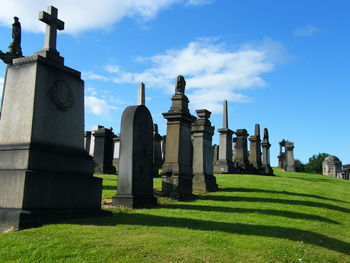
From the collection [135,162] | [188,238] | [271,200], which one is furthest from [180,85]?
[188,238]

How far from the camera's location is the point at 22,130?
25.5 ft

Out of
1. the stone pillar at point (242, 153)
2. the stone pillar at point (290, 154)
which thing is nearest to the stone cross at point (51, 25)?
the stone pillar at point (242, 153)

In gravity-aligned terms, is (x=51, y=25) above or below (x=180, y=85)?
below

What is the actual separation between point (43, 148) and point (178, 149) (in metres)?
6.85

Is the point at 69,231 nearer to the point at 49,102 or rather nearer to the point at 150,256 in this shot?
the point at 150,256

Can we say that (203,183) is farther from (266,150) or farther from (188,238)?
(266,150)

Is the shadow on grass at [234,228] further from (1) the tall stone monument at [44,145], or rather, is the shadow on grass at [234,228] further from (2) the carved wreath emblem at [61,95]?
(2) the carved wreath emblem at [61,95]

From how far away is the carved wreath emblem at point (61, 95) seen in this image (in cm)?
826

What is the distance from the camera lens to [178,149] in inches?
552

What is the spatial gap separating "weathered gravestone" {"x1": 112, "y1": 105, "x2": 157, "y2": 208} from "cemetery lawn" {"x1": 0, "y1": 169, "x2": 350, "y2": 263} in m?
0.69

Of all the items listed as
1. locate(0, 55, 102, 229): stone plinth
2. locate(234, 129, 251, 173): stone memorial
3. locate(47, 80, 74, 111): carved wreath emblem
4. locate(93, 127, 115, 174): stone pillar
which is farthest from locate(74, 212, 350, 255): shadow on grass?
locate(234, 129, 251, 173): stone memorial

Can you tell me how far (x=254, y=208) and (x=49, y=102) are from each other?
21.0 ft

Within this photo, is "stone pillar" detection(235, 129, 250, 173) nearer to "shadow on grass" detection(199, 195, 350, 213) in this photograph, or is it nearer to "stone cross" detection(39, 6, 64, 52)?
"shadow on grass" detection(199, 195, 350, 213)

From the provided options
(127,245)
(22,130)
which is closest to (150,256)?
(127,245)
